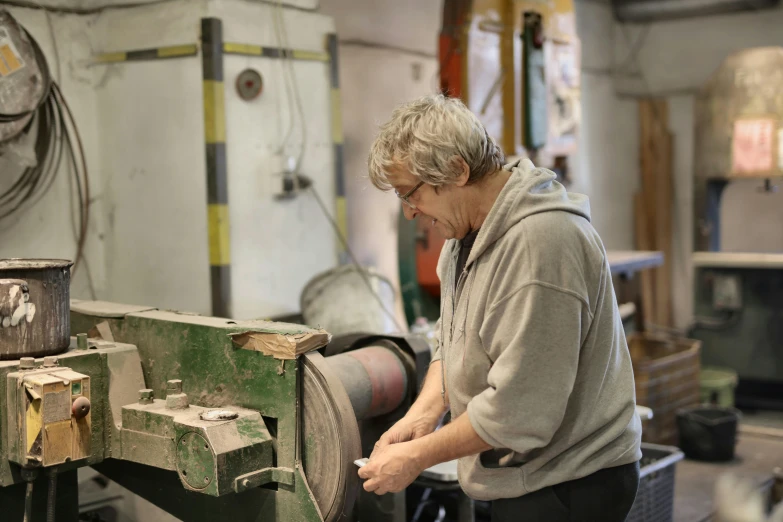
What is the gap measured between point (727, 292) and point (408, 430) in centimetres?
445

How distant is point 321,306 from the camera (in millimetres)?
3709

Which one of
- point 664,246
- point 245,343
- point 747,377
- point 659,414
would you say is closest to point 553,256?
point 245,343

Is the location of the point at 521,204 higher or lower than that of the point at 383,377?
higher

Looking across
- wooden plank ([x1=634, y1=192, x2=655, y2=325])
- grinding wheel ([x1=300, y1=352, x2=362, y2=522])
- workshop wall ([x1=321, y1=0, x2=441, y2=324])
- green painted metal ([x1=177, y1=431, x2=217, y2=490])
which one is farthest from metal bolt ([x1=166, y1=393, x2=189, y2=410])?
wooden plank ([x1=634, y1=192, x2=655, y2=325])

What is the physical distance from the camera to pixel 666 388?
4754 mm

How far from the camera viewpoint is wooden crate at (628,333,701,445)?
15.1 ft

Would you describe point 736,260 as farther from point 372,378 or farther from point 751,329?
Result: point 372,378

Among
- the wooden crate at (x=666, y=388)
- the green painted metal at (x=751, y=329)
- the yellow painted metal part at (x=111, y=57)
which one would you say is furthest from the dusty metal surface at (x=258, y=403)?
the green painted metal at (x=751, y=329)

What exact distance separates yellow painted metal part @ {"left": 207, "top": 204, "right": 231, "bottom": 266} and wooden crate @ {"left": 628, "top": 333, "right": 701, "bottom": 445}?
2281 mm

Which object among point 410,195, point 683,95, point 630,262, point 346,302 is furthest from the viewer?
point 683,95

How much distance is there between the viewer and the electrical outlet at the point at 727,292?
5648 mm

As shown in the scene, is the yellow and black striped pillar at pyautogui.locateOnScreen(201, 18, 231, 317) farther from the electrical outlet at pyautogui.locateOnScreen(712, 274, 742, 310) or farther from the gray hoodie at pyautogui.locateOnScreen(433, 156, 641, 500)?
the electrical outlet at pyautogui.locateOnScreen(712, 274, 742, 310)

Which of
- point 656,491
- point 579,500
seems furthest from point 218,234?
point 579,500

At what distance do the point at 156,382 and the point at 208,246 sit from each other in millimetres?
1502
